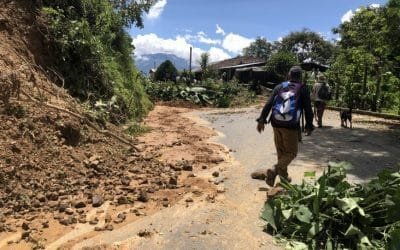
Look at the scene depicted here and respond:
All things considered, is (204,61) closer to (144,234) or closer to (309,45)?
(309,45)

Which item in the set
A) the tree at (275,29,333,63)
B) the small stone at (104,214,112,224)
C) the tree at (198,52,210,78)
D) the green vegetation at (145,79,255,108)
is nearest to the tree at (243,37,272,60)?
the tree at (275,29,333,63)

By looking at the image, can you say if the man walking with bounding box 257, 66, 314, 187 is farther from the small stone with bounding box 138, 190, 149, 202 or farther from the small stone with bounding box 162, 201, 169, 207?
the small stone with bounding box 138, 190, 149, 202

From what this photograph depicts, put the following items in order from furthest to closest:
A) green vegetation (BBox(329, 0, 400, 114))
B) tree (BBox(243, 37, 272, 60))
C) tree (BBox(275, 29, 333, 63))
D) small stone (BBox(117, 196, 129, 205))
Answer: tree (BBox(243, 37, 272, 60)), tree (BBox(275, 29, 333, 63)), green vegetation (BBox(329, 0, 400, 114)), small stone (BBox(117, 196, 129, 205))

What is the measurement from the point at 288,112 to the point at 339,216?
5.75 ft

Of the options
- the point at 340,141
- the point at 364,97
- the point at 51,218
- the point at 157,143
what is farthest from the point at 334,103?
the point at 51,218

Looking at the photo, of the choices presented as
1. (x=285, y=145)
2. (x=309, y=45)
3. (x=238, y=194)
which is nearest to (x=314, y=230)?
(x=285, y=145)

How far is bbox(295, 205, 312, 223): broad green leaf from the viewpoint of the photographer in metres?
4.94

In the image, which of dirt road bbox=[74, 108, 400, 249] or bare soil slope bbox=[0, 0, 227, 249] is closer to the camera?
dirt road bbox=[74, 108, 400, 249]

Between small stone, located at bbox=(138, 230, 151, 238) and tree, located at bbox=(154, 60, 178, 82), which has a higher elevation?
tree, located at bbox=(154, 60, 178, 82)

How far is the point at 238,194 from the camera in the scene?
22.8ft

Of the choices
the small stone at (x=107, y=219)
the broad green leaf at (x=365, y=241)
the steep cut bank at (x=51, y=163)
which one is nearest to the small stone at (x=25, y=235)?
the steep cut bank at (x=51, y=163)

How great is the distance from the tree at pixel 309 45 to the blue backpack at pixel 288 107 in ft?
186

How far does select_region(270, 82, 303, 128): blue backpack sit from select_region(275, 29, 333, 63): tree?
56.8m

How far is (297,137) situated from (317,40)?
5950cm
